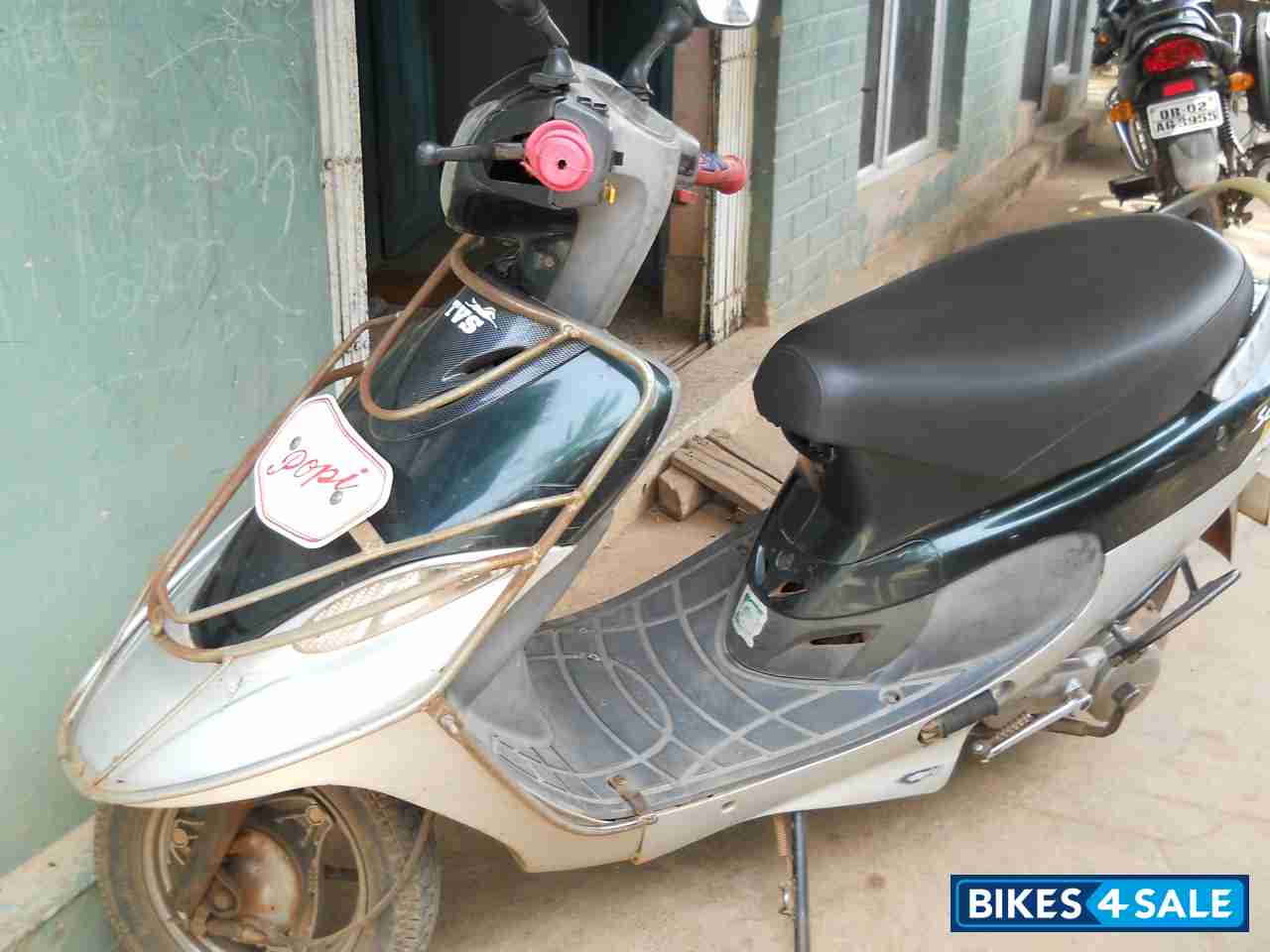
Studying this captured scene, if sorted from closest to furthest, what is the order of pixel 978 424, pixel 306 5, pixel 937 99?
pixel 978 424 < pixel 306 5 < pixel 937 99

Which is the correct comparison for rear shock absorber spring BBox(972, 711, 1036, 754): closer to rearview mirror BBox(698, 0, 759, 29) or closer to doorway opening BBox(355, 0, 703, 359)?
rearview mirror BBox(698, 0, 759, 29)

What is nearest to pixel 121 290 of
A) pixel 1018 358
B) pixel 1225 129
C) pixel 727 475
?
pixel 1018 358

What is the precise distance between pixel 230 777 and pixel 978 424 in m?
1.36

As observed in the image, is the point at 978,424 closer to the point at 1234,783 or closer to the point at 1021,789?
the point at 1021,789

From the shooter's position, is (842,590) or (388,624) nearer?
(388,624)

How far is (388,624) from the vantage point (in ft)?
6.34

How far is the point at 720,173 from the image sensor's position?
221 cm

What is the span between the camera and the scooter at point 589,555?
194 centimetres

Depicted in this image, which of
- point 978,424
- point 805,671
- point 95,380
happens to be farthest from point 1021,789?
point 95,380

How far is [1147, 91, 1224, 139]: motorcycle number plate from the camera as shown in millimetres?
5398

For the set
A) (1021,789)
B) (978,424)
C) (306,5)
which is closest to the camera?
(978,424)

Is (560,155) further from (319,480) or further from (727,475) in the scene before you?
(727,475)

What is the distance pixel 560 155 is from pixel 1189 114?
4.38m

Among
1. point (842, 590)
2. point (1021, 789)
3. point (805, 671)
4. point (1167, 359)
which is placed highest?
point (1167, 359)
